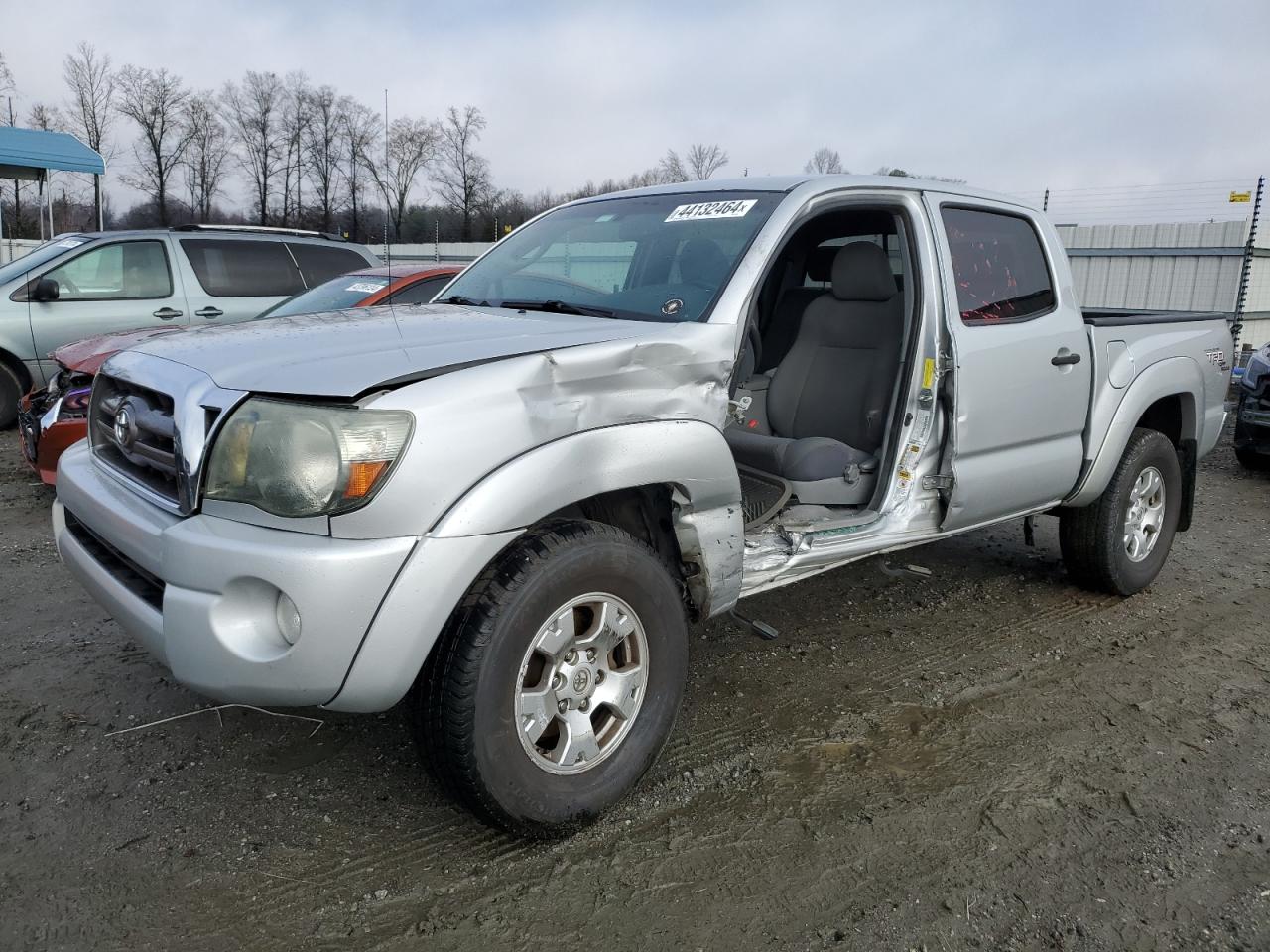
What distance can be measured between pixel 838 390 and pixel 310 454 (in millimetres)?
2535

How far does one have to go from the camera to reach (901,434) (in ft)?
12.1

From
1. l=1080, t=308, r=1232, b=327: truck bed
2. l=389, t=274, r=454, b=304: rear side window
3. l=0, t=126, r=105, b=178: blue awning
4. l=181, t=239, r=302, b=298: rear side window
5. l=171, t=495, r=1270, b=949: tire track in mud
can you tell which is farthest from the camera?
l=0, t=126, r=105, b=178: blue awning

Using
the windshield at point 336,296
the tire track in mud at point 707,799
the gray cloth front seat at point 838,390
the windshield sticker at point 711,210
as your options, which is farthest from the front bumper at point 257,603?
the windshield at point 336,296

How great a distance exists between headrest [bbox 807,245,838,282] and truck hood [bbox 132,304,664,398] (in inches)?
73.1

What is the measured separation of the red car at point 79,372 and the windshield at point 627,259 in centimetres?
88

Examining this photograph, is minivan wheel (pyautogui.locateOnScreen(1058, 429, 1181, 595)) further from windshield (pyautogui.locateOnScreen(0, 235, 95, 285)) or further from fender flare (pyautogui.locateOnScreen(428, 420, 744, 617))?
windshield (pyautogui.locateOnScreen(0, 235, 95, 285))

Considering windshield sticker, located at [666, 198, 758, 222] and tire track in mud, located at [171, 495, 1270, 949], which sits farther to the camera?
windshield sticker, located at [666, 198, 758, 222]

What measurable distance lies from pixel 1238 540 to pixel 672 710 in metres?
4.79

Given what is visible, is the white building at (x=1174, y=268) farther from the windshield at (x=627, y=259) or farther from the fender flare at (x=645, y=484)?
the fender flare at (x=645, y=484)

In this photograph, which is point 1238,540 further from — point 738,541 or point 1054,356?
point 738,541

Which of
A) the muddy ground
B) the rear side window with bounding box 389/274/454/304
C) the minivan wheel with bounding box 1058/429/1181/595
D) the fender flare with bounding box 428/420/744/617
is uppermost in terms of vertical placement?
the rear side window with bounding box 389/274/454/304

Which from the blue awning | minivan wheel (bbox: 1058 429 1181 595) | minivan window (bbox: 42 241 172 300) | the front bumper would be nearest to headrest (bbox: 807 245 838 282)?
minivan wheel (bbox: 1058 429 1181 595)

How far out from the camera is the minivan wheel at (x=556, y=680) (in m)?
2.38

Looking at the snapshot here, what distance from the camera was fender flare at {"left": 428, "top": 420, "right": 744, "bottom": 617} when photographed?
2.32 metres
